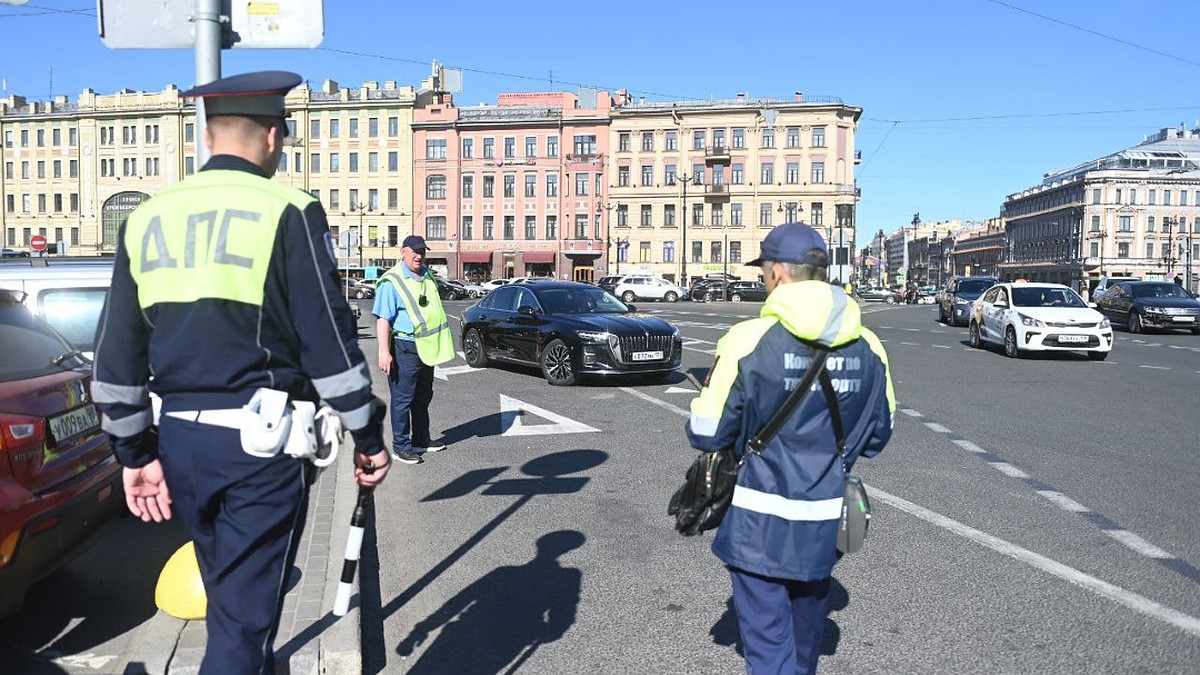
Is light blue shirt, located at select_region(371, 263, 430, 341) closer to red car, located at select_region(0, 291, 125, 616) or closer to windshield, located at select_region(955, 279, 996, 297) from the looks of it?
red car, located at select_region(0, 291, 125, 616)

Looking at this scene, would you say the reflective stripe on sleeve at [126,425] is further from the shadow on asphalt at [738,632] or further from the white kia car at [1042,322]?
the white kia car at [1042,322]

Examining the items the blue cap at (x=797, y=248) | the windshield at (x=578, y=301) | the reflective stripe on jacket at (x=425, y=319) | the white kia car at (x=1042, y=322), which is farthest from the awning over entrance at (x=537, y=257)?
the blue cap at (x=797, y=248)

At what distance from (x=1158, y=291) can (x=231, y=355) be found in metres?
31.0

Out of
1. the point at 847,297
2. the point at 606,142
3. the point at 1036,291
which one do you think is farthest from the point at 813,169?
the point at 847,297

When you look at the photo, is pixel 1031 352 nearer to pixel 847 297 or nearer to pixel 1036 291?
pixel 1036 291

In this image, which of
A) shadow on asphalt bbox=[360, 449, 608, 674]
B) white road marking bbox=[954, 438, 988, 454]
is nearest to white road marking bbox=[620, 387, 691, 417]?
white road marking bbox=[954, 438, 988, 454]

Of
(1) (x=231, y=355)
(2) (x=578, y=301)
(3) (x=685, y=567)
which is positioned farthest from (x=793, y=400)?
(2) (x=578, y=301)

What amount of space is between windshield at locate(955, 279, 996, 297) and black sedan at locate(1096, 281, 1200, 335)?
372cm

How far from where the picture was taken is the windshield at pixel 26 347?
4.41 metres

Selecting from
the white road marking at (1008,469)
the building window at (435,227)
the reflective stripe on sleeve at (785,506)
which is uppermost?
the building window at (435,227)

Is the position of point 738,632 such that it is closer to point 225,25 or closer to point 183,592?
point 183,592

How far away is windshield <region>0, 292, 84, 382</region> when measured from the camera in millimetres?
4414

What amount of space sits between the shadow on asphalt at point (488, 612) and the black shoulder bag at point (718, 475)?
4.08ft

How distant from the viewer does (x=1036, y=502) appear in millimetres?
6734
